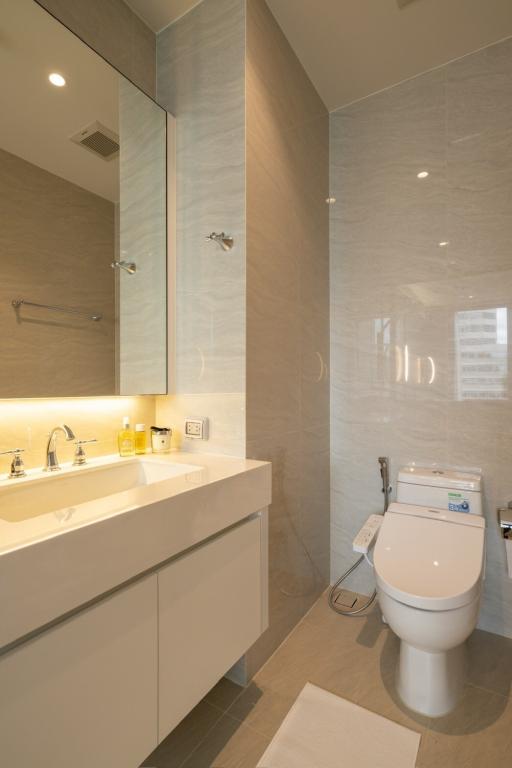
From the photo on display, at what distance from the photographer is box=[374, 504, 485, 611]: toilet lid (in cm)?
112

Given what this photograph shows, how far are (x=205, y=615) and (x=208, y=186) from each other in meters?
1.41

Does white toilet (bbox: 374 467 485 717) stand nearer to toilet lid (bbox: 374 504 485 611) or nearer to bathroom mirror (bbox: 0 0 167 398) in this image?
toilet lid (bbox: 374 504 485 611)

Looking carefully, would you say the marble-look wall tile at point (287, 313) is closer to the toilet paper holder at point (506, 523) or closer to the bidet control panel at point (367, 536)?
the bidet control panel at point (367, 536)

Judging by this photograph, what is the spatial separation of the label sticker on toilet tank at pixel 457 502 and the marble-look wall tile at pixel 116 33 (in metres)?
2.08

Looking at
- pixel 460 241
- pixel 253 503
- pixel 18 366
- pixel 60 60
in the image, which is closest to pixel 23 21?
pixel 60 60

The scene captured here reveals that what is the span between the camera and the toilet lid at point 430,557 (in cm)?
112

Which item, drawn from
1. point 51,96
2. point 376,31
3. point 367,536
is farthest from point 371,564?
point 376,31

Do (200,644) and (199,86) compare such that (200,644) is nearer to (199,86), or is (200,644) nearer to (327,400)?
(327,400)

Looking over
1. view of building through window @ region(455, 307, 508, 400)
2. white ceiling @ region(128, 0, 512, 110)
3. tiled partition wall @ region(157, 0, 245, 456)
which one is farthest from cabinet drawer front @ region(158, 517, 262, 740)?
white ceiling @ region(128, 0, 512, 110)

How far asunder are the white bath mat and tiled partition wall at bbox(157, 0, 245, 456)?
0.86m

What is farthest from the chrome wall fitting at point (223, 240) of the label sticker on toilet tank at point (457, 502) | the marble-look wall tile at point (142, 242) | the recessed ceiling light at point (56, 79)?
the label sticker on toilet tank at point (457, 502)

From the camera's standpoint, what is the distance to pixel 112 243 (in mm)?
1316

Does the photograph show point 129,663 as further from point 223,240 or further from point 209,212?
point 209,212

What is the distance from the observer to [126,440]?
137 centimetres
